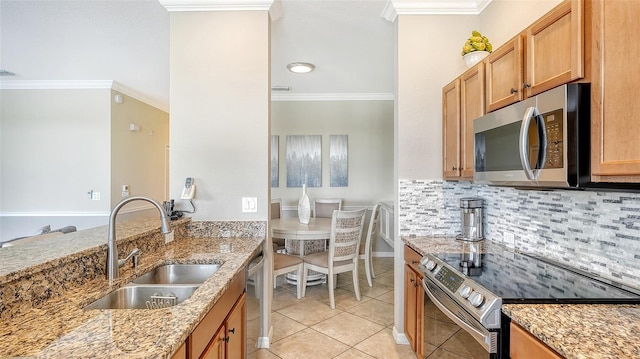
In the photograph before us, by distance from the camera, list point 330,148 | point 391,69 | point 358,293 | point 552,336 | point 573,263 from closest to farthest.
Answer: point 552,336, point 573,263, point 358,293, point 391,69, point 330,148

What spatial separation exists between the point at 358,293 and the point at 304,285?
1.89 ft

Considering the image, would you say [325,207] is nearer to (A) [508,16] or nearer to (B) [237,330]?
(B) [237,330]

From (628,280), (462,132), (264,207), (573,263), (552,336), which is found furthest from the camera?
(264,207)

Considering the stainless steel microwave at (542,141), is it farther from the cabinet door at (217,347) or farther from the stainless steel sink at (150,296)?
the stainless steel sink at (150,296)

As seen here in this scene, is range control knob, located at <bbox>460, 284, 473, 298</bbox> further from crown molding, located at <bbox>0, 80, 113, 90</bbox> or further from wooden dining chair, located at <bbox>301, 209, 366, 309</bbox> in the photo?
crown molding, located at <bbox>0, 80, 113, 90</bbox>

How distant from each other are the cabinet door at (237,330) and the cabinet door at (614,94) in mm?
1607

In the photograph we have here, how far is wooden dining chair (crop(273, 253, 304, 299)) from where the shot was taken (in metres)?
3.01

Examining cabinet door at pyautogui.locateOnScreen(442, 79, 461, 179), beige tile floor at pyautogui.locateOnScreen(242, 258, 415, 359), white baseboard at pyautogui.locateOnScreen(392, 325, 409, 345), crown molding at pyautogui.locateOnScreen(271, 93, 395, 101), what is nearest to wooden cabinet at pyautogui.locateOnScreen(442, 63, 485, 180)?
cabinet door at pyautogui.locateOnScreen(442, 79, 461, 179)

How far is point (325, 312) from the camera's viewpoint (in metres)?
2.94

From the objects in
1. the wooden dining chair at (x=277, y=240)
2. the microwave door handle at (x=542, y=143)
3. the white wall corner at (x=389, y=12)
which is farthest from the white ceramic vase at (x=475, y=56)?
the wooden dining chair at (x=277, y=240)

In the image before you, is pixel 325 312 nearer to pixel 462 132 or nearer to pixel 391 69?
pixel 462 132

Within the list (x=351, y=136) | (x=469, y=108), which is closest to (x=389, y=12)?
(x=469, y=108)

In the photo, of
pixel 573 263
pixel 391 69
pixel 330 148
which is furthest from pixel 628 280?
pixel 330 148

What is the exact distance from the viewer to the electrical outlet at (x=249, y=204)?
229 cm
